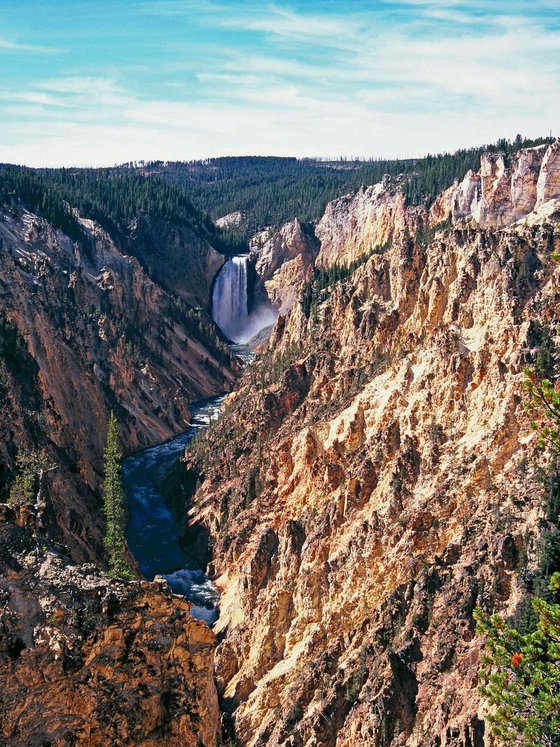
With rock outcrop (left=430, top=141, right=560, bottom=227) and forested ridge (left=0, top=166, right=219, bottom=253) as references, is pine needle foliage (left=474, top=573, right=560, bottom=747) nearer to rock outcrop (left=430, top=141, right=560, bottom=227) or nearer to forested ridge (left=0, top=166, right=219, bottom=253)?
rock outcrop (left=430, top=141, right=560, bottom=227)

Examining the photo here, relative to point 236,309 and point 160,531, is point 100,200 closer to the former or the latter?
point 236,309

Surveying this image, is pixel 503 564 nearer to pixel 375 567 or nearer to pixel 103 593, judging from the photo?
pixel 375 567

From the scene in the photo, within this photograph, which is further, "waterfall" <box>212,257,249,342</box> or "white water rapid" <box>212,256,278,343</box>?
"waterfall" <box>212,257,249,342</box>

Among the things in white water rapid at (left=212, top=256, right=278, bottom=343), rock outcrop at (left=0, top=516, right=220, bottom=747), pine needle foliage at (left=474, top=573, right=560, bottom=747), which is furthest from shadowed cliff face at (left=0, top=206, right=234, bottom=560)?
pine needle foliage at (left=474, top=573, right=560, bottom=747)

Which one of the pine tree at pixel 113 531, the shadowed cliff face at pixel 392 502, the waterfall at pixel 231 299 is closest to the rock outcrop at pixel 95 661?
the shadowed cliff face at pixel 392 502

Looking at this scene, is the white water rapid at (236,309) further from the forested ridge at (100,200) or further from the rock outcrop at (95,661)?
the rock outcrop at (95,661)

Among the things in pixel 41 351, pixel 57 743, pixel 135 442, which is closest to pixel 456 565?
pixel 57 743
